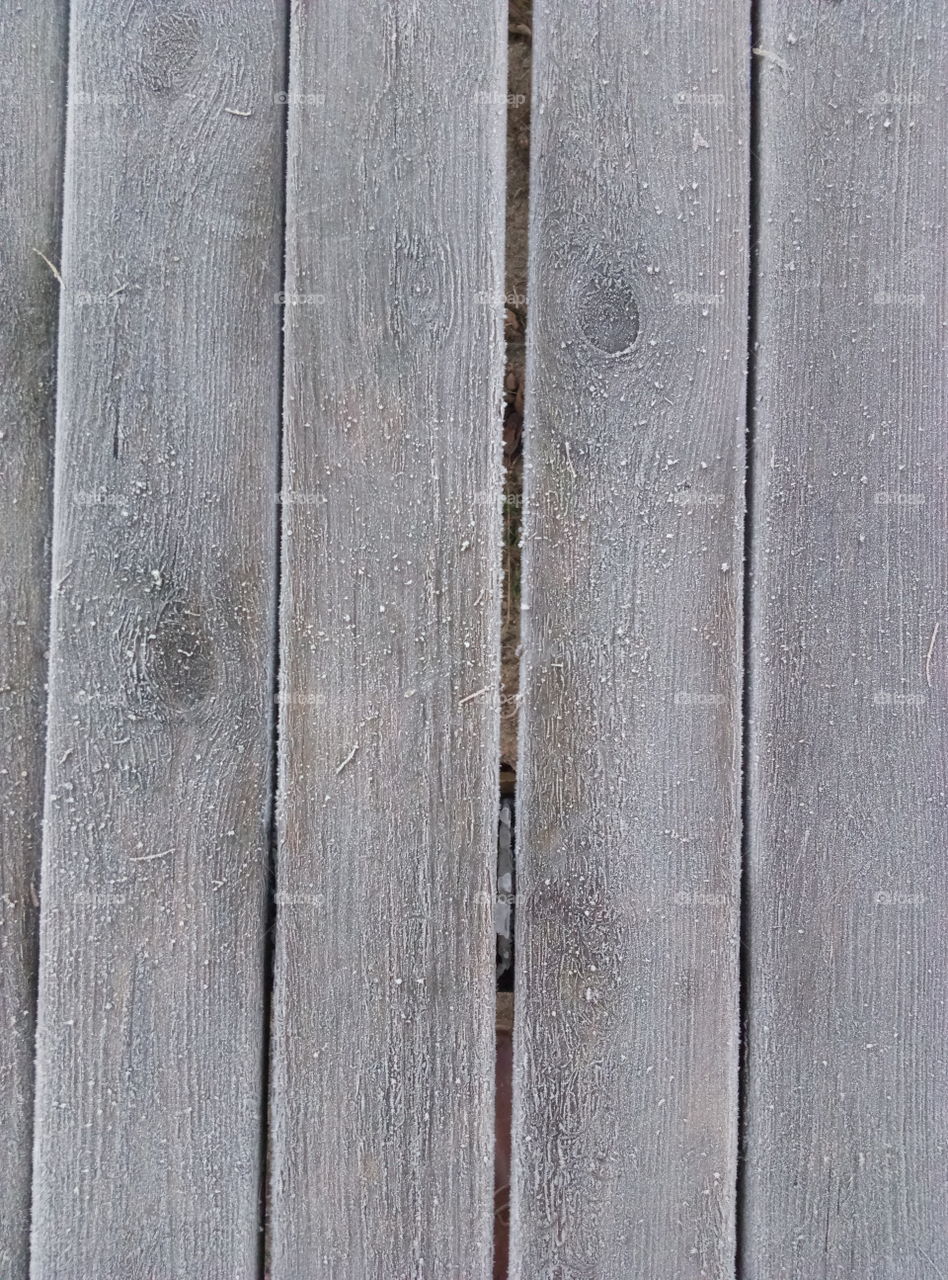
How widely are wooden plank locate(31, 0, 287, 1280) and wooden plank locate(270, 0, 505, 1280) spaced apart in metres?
0.05

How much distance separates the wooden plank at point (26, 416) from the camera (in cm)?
116

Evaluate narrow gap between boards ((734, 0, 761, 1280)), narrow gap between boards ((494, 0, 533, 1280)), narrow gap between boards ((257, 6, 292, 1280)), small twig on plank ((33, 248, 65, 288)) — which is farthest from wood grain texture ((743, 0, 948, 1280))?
small twig on plank ((33, 248, 65, 288))

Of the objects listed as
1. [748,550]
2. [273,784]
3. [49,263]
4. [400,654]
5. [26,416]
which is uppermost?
[49,263]

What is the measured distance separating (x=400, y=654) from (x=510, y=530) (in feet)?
0.75

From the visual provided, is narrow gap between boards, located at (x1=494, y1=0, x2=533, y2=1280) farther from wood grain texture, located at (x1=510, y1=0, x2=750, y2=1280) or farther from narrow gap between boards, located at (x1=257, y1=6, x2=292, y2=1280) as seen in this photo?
narrow gap between boards, located at (x1=257, y1=6, x2=292, y2=1280)

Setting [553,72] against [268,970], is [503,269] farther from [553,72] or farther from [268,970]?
[268,970]

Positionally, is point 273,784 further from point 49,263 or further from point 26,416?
point 49,263

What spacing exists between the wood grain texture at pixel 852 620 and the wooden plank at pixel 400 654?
1.19ft

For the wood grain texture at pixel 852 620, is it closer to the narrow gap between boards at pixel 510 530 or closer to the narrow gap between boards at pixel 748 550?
the narrow gap between boards at pixel 748 550

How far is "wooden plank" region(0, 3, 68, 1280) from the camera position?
116cm

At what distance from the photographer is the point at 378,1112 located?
1099 millimetres

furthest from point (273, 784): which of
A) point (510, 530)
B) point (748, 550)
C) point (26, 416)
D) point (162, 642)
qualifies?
point (748, 550)

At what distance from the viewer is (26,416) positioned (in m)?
1.16

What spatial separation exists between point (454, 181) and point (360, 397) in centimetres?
30
